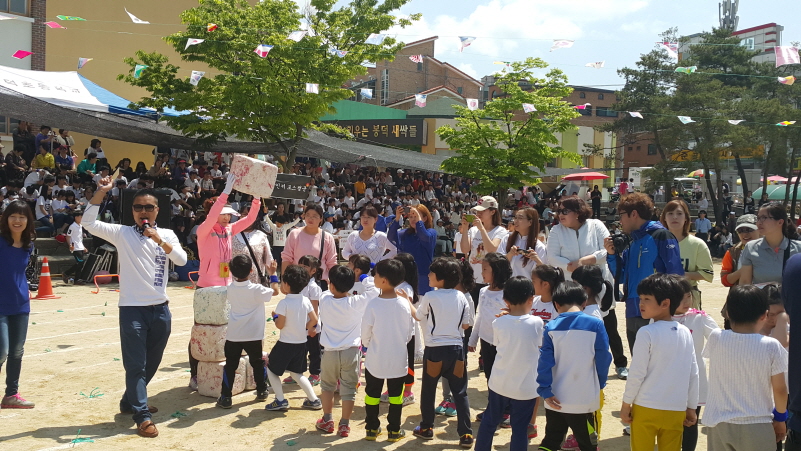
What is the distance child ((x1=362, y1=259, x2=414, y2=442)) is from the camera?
488cm

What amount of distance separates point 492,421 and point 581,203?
2466mm

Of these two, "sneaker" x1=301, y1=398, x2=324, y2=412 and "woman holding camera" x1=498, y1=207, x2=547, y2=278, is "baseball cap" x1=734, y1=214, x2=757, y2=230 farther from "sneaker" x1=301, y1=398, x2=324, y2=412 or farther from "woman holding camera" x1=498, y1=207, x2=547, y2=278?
"sneaker" x1=301, y1=398, x2=324, y2=412

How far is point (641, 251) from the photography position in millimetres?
5285

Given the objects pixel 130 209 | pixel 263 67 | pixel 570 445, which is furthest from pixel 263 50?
pixel 570 445

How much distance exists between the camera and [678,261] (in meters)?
5.21

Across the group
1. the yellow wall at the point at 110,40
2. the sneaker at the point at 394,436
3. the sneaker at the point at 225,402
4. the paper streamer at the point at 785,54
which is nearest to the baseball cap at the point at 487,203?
the sneaker at the point at 394,436

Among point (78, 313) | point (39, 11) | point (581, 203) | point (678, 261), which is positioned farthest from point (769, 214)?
point (39, 11)

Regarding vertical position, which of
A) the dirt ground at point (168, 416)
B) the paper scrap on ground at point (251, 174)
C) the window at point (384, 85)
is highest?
the window at point (384, 85)

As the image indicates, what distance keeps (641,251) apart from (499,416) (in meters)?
1.87

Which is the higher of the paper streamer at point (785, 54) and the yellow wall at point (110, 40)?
the yellow wall at point (110, 40)

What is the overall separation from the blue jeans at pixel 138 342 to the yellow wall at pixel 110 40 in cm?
1886

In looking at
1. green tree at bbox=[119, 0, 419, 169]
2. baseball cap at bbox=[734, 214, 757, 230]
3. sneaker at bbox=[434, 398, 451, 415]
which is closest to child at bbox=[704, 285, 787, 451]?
sneaker at bbox=[434, 398, 451, 415]

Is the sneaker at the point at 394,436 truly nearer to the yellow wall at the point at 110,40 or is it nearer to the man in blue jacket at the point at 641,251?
the man in blue jacket at the point at 641,251

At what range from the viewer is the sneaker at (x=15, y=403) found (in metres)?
5.38
